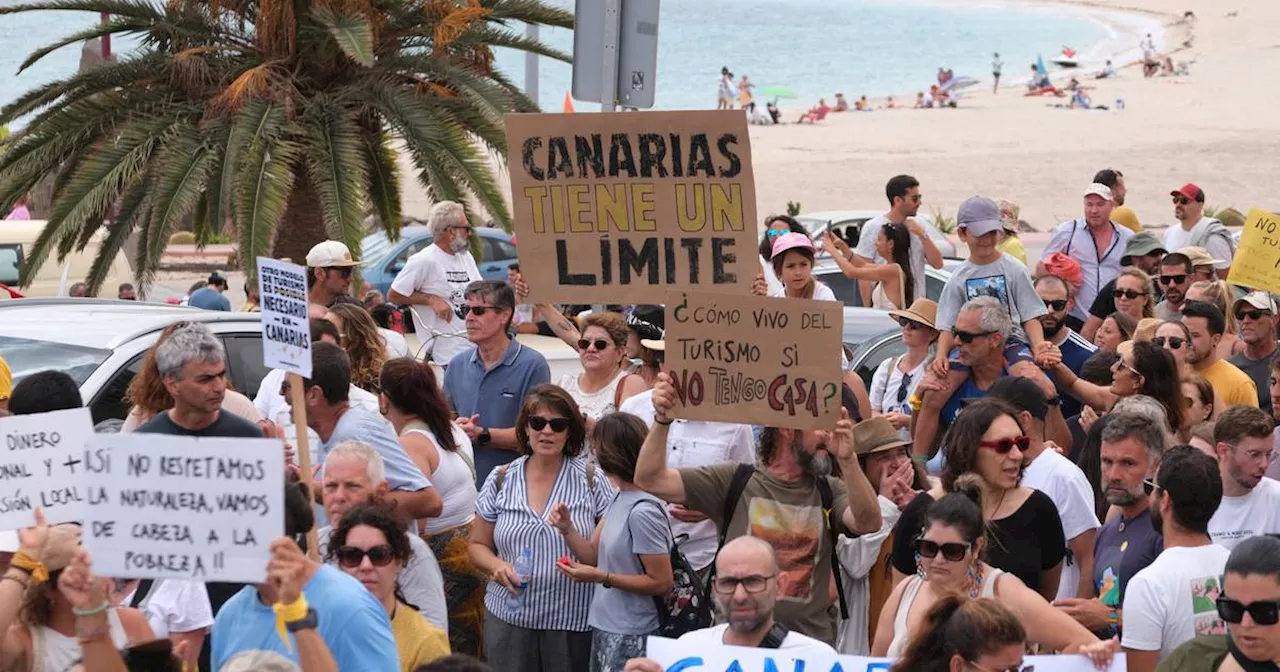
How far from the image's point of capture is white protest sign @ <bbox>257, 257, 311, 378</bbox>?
22.2 feet

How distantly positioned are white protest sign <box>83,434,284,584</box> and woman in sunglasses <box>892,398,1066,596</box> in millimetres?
2390

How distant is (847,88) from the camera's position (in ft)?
308

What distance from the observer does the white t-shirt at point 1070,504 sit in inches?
265

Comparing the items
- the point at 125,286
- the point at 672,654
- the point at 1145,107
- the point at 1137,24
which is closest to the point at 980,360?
A: the point at 672,654

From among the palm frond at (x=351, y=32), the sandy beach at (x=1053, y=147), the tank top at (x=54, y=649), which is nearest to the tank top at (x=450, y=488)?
the tank top at (x=54, y=649)

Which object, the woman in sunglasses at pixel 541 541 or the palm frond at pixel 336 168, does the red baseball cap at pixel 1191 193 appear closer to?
the palm frond at pixel 336 168

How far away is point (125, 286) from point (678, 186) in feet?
40.7

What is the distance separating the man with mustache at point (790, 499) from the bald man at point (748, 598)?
39.8 inches

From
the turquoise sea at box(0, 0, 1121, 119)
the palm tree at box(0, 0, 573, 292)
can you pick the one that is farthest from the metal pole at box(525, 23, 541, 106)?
the turquoise sea at box(0, 0, 1121, 119)

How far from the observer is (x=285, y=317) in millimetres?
6945

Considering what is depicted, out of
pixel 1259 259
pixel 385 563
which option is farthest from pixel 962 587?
pixel 1259 259

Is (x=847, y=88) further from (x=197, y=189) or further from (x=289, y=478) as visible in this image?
(x=289, y=478)

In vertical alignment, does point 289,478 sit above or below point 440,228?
below

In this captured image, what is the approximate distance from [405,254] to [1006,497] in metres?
15.1
